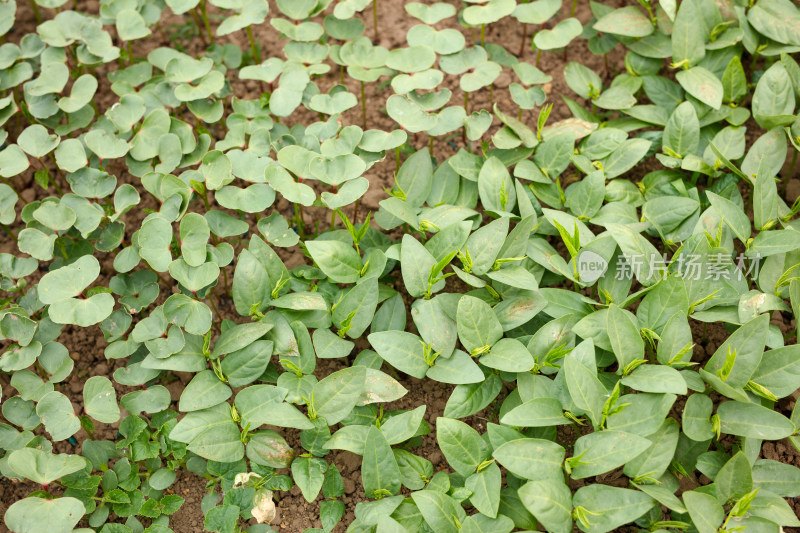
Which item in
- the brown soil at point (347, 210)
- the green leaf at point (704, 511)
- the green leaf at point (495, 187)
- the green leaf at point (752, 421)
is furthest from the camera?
the green leaf at point (495, 187)

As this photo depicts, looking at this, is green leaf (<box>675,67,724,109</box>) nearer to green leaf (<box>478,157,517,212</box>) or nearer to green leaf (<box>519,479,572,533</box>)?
green leaf (<box>478,157,517,212</box>)

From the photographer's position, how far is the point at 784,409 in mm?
2070

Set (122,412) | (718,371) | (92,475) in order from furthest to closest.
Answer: (122,412), (92,475), (718,371)

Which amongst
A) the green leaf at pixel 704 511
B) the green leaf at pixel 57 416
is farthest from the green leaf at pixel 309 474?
the green leaf at pixel 704 511

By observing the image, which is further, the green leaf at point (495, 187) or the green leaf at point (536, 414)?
the green leaf at point (495, 187)

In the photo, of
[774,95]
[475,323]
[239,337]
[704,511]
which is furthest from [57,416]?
[774,95]

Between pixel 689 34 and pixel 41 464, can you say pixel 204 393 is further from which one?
pixel 689 34

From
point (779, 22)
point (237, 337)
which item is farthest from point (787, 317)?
point (237, 337)

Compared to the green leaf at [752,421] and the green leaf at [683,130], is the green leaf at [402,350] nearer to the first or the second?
the green leaf at [752,421]

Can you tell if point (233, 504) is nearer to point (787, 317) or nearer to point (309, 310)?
point (309, 310)

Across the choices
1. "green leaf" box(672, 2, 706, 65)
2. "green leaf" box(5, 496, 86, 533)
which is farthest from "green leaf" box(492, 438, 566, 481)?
"green leaf" box(672, 2, 706, 65)

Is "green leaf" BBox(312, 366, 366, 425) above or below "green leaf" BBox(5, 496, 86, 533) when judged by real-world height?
above

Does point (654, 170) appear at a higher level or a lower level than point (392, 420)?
higher

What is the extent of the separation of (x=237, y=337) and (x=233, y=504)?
19.1 inches
